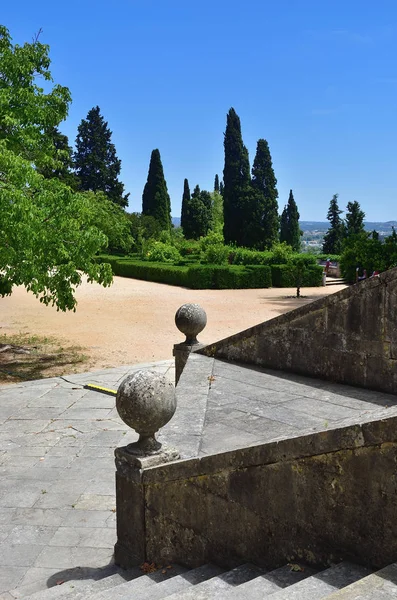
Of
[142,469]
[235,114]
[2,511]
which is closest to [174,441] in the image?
[142,469]

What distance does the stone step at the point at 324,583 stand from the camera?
9.51ft

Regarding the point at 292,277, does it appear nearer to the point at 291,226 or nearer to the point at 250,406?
the point at 250,406

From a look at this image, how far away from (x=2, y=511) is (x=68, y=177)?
38.7 m

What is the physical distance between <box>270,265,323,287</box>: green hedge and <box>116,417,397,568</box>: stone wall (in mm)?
25429

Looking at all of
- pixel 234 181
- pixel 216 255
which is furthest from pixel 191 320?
pixel 234 181

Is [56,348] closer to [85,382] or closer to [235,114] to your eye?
[85,382]

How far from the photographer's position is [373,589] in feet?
8.71

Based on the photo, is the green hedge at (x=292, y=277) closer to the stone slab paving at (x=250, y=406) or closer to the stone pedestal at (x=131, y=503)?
the stone slab paving at (x=250, y=406)

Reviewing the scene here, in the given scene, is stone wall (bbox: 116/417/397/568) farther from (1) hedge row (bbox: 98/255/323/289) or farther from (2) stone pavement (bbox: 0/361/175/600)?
(1) hedge row (bbox: 98/255/323/289)

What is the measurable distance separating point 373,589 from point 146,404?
193 centimetres

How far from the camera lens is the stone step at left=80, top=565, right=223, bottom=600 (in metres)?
3.60

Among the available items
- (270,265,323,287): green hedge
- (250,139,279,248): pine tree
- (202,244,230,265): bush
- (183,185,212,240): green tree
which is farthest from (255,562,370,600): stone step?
(183,185,212,240): green tree

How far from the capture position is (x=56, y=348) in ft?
44.7

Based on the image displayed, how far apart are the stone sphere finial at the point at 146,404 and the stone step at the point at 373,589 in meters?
1.82
